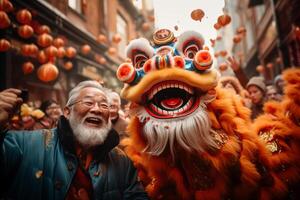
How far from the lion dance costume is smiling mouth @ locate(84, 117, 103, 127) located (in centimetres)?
27

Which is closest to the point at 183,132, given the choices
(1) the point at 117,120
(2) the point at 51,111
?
(1) the point at 117,120

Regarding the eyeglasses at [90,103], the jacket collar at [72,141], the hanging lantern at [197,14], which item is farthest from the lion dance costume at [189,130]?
the hanging lantern at [197,14]

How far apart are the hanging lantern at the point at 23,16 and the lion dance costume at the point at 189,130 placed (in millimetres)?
4966

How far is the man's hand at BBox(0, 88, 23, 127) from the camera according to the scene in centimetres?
191

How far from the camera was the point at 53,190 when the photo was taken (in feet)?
7.14

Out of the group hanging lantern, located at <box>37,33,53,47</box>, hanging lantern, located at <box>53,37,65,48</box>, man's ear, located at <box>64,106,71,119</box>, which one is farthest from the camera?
hanging lantern, located at <box>53,37,65,48</box>

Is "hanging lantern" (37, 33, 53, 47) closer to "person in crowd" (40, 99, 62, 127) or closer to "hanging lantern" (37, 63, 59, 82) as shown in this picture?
"hanging lantern" (37, 63, 59, 82)

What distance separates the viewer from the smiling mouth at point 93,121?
2.45 m

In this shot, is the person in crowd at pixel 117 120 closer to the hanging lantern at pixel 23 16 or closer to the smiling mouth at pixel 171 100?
the smiling mouth at pixel 171 100

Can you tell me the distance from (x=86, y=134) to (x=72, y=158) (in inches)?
8.3

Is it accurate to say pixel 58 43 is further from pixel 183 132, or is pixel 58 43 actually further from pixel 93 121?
pixel 183 132

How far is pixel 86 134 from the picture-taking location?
238cm

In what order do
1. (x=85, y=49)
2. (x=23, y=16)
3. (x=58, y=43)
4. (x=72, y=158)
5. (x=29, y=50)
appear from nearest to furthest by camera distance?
(x=72, y=158) → (x=23, y=16) → (x=29, y=50) → (x=58, y=43) → (x=85, y=49)

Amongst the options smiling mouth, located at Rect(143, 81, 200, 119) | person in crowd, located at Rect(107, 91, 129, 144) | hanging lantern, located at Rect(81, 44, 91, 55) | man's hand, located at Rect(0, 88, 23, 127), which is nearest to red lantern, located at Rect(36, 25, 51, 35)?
→ hanging lantern, located at Rect(81, 44, 91, 55)
